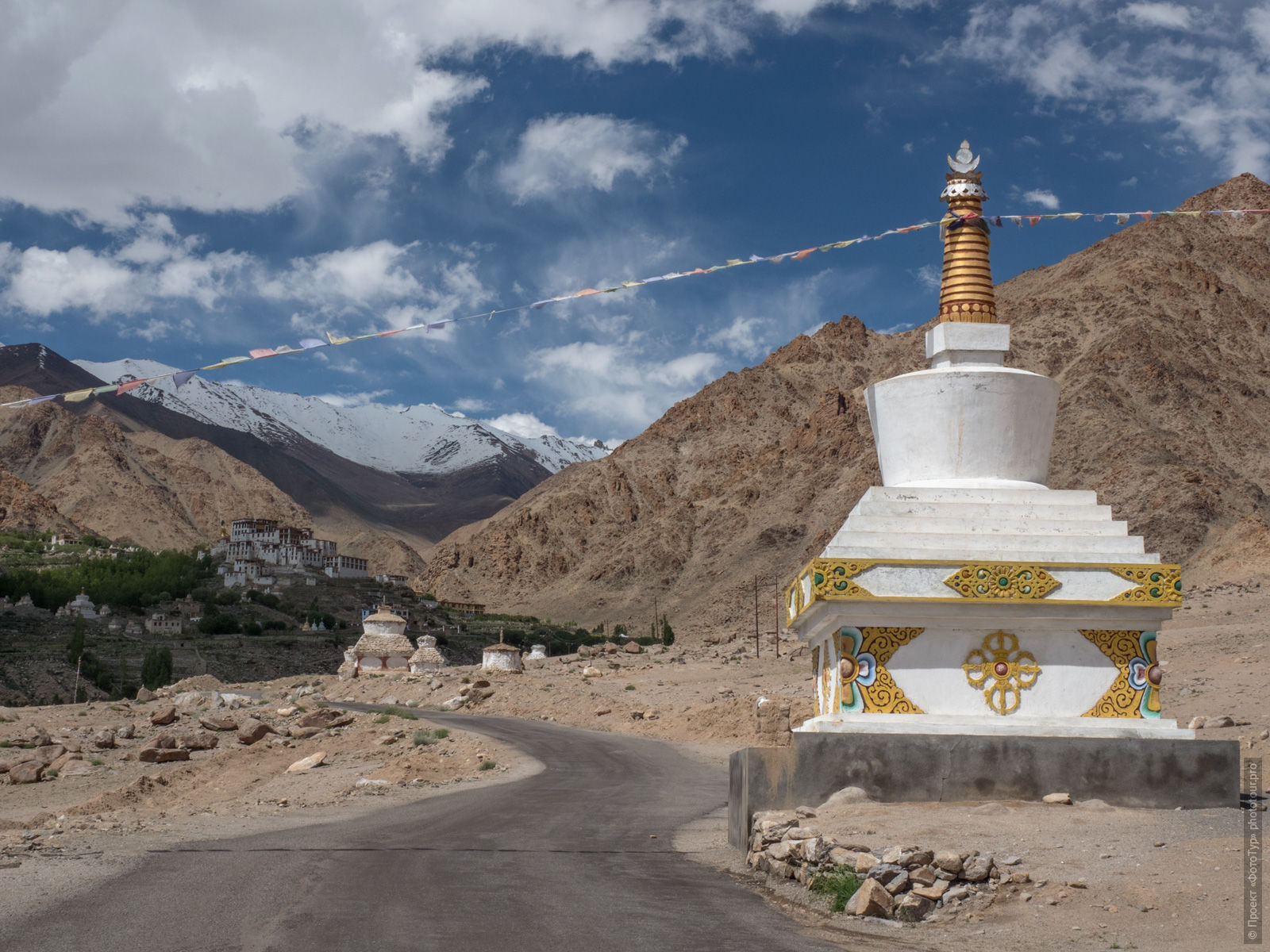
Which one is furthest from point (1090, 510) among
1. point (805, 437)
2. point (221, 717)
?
point (805, 437)

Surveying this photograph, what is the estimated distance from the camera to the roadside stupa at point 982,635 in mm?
10836

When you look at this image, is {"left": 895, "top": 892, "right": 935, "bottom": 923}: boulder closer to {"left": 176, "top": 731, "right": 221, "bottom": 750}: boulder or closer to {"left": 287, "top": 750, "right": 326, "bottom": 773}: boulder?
{"left": 287, "top": 750, "right": 326, "bottom": 773}: boulder

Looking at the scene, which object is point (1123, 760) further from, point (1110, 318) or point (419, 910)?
point (1110, 318)

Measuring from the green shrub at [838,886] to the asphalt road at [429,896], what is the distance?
17.0 inches

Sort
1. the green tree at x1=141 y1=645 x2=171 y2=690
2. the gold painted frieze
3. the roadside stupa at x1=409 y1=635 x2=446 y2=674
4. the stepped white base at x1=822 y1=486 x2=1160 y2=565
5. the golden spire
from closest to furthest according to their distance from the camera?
the gold painted frieze
the stepped white base at x1=822 y1=486 x2=1160 y2=565
the golden spire
the roadside stupa at x1=409 y1=635 x2=446 y2=674
the green tree at x1=141 y1=645 x2=171 y2=690

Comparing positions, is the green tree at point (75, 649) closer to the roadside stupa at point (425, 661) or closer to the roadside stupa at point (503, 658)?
the roadside stupa at point (425, 661)

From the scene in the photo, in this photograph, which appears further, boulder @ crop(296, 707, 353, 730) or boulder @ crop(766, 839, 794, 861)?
boulder @ crop(296, 707, 353, 730)

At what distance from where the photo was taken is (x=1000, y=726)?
1144cm

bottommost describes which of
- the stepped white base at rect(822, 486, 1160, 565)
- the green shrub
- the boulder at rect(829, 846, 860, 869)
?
the green shrub

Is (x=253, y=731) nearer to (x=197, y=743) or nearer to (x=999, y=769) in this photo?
(x=197, y=743)

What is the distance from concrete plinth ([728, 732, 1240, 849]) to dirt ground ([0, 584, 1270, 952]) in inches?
11.8

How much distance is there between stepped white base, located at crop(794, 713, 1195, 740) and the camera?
37.2 feet

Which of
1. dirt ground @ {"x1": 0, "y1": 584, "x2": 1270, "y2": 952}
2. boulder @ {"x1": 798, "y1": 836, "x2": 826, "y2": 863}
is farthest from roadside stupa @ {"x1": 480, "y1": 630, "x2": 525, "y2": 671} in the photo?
boulder @ {"x1": 798, "y1": 836, "x2": 826, "y2": 863}

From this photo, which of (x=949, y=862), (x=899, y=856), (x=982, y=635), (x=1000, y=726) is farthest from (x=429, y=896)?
(x=982, y=635)
